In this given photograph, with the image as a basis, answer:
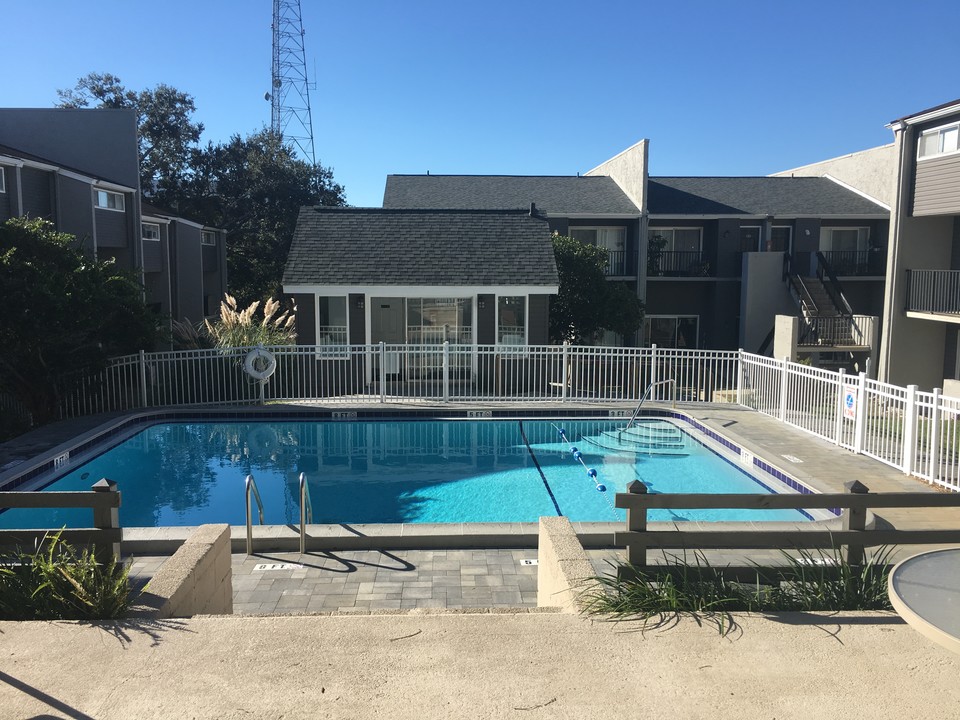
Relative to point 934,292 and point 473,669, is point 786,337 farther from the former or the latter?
point 473,669

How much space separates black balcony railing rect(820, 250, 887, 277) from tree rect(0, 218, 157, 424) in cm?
2338

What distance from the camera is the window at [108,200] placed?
2112 cm

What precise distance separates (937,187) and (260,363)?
1583 centimetres

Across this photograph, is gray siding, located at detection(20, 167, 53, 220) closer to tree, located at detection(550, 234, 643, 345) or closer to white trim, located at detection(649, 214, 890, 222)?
tree, located at detection(550, 234, 643, 345)

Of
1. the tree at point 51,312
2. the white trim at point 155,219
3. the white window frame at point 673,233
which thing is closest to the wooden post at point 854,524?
the tree at point 51,312

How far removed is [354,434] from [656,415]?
6124 millimetres

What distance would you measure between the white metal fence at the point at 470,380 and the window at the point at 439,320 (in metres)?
0.85

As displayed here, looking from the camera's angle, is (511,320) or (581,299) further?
(581,299)

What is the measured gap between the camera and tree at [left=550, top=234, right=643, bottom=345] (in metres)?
22.4

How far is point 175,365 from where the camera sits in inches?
620

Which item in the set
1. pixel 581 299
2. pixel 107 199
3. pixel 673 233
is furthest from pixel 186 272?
pixel 673 233

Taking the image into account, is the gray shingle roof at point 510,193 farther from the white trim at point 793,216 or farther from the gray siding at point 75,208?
the gray siding at point 75,208

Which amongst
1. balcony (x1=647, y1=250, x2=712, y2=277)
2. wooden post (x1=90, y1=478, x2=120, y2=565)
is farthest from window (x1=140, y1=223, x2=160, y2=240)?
wooden post (x1=90, y1=478, x2=120, y2=565)

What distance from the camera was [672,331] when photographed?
28891mm
